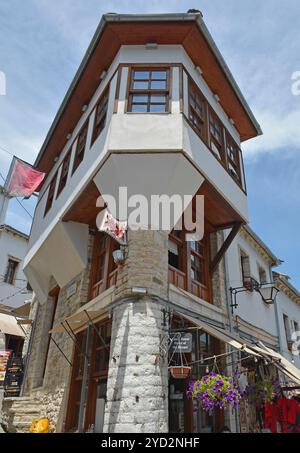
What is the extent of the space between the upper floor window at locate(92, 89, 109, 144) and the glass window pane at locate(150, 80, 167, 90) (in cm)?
122

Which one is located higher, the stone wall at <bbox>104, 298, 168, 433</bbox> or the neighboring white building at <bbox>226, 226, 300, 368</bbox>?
the neighboring white building at <bbox>226, 226, 300, 368</bbox>

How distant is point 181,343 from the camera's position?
6074mm

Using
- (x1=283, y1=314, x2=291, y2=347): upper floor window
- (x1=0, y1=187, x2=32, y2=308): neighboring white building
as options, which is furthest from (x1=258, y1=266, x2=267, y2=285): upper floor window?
(x1=0, y1=187, x2=32, y2=308): neighboring white building

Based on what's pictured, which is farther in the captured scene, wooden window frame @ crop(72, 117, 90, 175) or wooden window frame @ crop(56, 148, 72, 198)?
wooden window frame @ crop(56, 148, 72, 198)

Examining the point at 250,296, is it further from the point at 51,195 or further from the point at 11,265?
the point at 11,265

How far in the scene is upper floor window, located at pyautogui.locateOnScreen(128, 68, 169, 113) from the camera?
7492 mm

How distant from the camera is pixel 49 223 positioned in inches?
379

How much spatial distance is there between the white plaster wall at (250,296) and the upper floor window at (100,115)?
490 centimetres

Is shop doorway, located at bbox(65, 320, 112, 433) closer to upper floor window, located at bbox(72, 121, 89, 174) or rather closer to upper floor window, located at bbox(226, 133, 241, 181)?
upper floor window, located at bbox(72, 121, 89, 174)

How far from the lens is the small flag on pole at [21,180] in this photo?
9242mm

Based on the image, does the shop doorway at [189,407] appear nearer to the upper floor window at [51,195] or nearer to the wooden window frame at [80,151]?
the wooden window frame at [80,151]

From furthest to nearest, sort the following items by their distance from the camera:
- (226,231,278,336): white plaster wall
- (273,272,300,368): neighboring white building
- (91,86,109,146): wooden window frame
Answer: (273,272,300,368): neighboring white building
(226,231,278,336): white plaster wall
(91,86,109,146): wooden window frame

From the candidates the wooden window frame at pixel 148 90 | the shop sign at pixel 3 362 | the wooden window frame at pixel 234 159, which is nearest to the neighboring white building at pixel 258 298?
the wooden window frame at pixel 234 159

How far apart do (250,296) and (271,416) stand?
3573 millimetres
